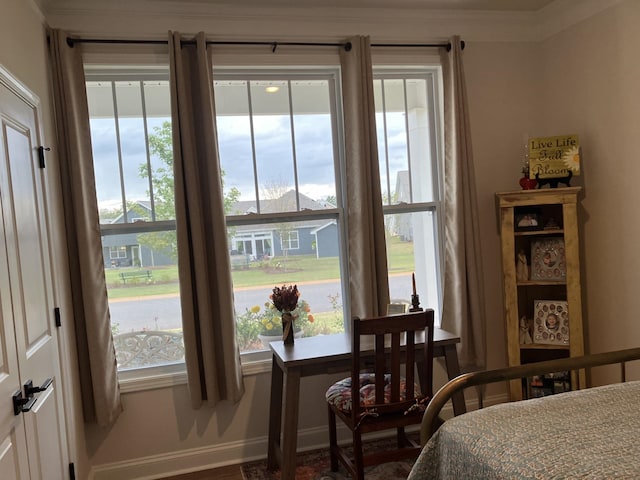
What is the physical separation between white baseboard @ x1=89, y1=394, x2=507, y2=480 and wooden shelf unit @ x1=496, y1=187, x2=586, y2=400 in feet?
4.27

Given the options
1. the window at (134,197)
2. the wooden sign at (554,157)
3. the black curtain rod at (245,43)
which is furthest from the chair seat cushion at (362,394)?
the black curtain rod at (245,43)

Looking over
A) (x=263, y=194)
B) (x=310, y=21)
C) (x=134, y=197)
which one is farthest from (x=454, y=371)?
(x=310, y=21)

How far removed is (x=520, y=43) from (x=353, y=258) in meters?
1.86

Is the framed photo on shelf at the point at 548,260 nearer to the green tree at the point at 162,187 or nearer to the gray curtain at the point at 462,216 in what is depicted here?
the gray curtain at the point at 462,216

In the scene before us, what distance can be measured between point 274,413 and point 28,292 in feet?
5.09

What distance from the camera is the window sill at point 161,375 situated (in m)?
3.14

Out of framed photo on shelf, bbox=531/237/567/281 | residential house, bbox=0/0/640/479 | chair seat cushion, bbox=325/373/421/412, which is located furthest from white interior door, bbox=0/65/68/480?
framed photo on shelf, bbox=531/237/567/281

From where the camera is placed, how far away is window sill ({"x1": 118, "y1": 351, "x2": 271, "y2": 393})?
3.14 m

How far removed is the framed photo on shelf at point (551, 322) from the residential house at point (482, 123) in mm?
267

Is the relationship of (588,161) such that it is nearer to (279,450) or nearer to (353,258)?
(353,258)

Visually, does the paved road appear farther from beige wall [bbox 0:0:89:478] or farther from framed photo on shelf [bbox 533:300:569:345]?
framed photo on shelf [bbox 533:300:569:345]

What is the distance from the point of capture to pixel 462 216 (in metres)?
3.45

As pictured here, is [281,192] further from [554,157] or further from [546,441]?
[546,441]

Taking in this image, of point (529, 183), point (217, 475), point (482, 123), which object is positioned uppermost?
point (482, 123)
